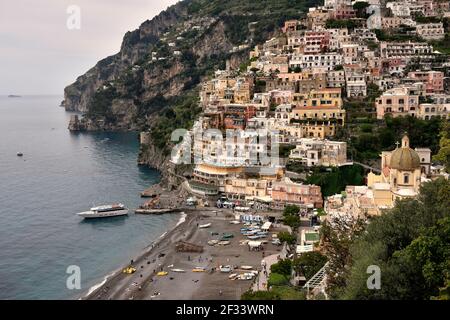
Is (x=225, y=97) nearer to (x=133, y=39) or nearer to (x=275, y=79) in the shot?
(x=275, y=79)

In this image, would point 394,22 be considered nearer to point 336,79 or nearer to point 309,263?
point 336,79

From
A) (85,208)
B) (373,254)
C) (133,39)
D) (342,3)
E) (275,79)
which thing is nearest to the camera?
(373,254)

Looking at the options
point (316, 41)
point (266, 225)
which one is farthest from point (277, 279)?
point (316, 41)

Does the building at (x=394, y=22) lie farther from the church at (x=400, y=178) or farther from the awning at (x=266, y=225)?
the church at (x=400, y=178)

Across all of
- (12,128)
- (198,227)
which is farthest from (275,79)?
(12,128)

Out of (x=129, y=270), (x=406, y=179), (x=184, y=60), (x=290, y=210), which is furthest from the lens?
(x=184, y=60)

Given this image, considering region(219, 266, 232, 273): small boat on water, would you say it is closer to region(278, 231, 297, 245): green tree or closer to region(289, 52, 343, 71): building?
region(278, 231, 297, 245): green tree
